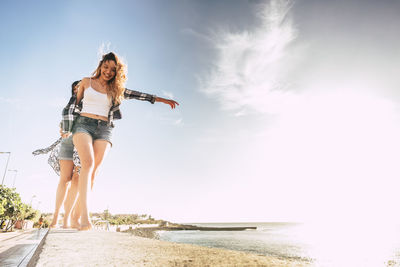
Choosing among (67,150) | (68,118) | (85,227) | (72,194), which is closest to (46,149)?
(67,150)

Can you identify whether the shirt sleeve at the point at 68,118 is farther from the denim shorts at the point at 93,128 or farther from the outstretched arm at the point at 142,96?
the outstretched arm at the point at 142,96

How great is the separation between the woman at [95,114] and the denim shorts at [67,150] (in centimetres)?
35

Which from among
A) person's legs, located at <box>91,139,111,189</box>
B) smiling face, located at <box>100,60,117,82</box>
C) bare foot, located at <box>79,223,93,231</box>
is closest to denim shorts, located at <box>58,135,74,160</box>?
person's legs, located at <box>91,139,111,189</box>

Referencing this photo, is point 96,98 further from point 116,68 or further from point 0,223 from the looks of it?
point 0,223

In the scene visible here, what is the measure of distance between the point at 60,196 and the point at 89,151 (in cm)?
116

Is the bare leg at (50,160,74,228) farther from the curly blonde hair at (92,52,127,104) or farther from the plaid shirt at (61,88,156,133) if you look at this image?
the curly blonde hair at (92,52,127,104)

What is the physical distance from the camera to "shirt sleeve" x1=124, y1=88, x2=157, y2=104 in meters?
3.44

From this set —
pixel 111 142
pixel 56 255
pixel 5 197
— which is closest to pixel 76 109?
pixel 111 142

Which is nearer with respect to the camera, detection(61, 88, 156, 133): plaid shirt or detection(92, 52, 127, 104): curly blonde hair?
detection(61, 88, 156, 133): plaid shirt

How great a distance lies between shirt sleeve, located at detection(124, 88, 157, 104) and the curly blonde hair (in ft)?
0.84

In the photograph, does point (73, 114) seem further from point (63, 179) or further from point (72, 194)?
point (72, 194)

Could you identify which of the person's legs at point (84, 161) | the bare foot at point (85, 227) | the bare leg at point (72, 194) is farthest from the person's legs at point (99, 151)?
the bare foot at point (85, 227)

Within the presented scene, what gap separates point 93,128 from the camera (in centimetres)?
285

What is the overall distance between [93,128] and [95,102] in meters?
0.37
